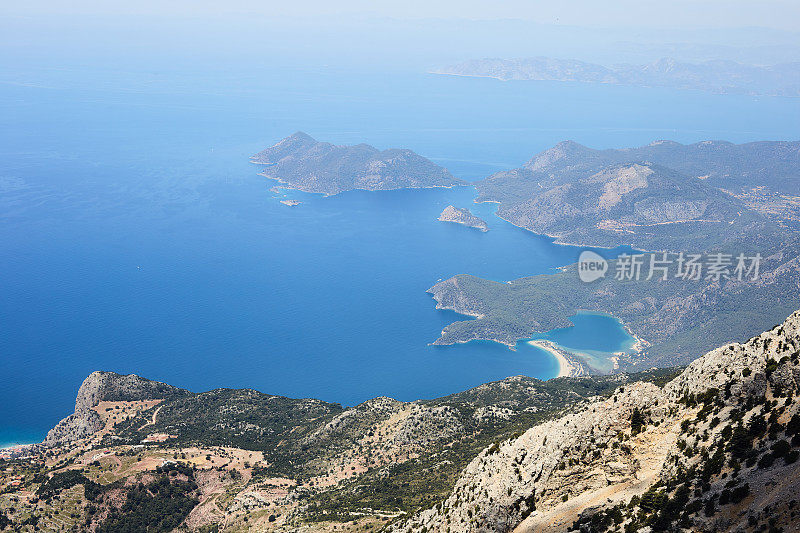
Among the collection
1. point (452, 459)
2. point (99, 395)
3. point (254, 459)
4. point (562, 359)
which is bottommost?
point (562, 359)

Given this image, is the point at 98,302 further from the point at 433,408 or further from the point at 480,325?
the point at 433,408

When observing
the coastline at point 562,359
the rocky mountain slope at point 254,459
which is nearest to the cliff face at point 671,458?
the rocky mountain slope at point 254,459

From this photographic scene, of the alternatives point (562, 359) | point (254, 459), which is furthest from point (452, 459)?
point (562, 359)

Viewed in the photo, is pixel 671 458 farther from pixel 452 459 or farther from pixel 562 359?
pixel 562 359

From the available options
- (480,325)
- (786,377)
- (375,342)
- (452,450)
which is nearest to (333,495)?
(452,450)

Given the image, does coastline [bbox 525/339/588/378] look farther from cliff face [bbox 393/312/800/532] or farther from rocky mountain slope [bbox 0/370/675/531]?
cliff face [bbox 393/312/800/532]

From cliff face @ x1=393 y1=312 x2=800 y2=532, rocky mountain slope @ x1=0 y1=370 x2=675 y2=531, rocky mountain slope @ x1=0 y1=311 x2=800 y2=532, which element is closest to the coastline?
rocky mountain slope @ x1=0 y1=311 x2=800 y2=532

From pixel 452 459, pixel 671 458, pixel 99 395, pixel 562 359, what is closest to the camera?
pixel 671 458
